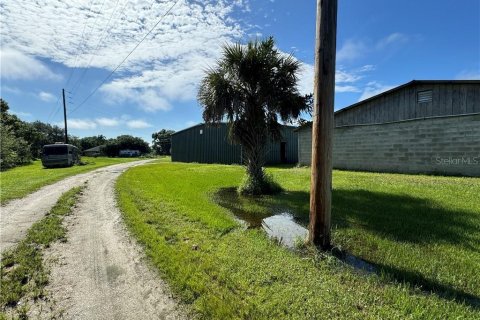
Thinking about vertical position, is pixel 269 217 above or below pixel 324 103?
below

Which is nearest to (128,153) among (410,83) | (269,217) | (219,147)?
(219,147)

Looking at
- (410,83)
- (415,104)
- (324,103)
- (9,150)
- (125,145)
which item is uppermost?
(410,83)

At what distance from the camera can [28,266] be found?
3562 mm

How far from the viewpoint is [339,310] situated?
8.16 feet

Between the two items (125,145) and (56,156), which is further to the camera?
(125,145)

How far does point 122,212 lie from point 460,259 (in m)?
6.32

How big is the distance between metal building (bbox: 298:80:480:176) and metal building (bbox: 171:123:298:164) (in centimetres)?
1160

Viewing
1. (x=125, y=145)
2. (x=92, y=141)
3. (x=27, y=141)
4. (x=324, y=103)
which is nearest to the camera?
(x=324, y=103)

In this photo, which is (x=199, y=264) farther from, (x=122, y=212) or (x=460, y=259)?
(x=122, y=212)

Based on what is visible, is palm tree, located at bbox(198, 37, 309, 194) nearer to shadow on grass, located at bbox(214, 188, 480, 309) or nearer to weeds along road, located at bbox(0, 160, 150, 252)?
shadow on grass, located at bbox(214, 188, 480, 309)

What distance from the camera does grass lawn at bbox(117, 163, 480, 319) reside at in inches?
101

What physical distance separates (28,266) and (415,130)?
15.2 metres

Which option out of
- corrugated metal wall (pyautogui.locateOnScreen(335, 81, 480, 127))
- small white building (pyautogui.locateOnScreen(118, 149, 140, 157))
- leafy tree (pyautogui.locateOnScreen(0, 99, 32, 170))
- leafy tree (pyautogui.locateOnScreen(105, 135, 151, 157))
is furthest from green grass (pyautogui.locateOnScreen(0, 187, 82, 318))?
small white building (pyautogui.locateOnScreen(118, 149, 140, 157))

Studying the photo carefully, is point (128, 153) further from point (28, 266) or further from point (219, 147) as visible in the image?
point (28, 266)
